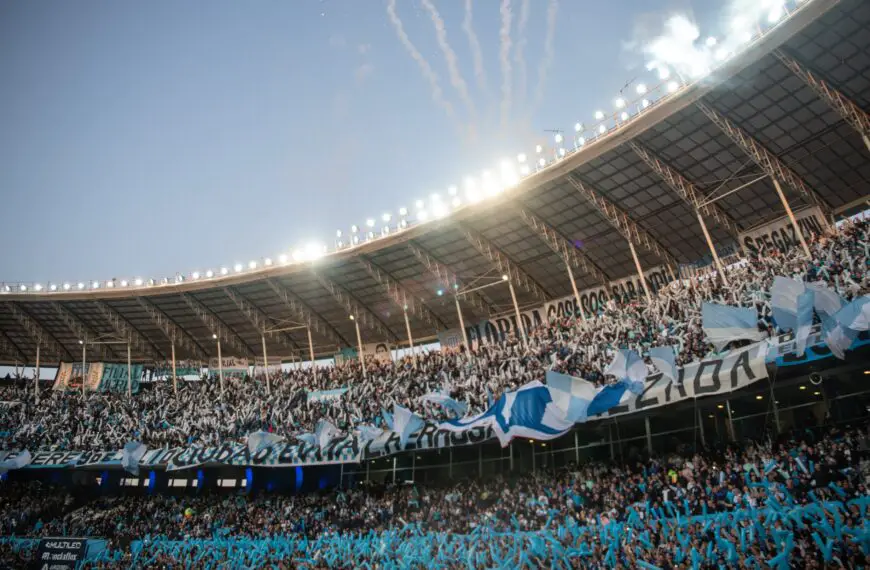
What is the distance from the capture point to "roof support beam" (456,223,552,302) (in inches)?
1565

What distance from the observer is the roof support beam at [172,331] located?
50.2 m

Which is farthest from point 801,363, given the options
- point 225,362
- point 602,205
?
point 225,362

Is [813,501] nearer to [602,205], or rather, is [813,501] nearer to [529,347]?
[529,347]

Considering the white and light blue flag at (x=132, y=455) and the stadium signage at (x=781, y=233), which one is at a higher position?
the stadium signage at (x=781, y=233)

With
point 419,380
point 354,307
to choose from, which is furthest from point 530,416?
point 354,307

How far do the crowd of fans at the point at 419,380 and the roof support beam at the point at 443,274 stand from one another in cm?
587

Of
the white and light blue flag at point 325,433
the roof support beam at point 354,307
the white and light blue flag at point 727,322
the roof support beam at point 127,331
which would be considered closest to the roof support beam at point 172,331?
the roof support beam at point 127,331

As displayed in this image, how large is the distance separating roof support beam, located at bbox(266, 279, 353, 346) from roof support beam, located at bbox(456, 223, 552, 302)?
641 inches

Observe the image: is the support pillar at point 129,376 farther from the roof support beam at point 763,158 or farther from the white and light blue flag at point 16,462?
the roof support beam at point 763,158

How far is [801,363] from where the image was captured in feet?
63.5

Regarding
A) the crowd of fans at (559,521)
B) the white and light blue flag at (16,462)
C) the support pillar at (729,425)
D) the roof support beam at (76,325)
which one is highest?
the roof support beam at (76,325)

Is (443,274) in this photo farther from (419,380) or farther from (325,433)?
(325,433)

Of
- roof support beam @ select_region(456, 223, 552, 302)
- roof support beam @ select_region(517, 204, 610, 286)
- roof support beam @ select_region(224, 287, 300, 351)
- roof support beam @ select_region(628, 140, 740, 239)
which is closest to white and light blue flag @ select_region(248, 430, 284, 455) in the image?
roof support beam @ select_region(224, 287, 300, 351)

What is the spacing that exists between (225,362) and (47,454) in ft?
55.9
